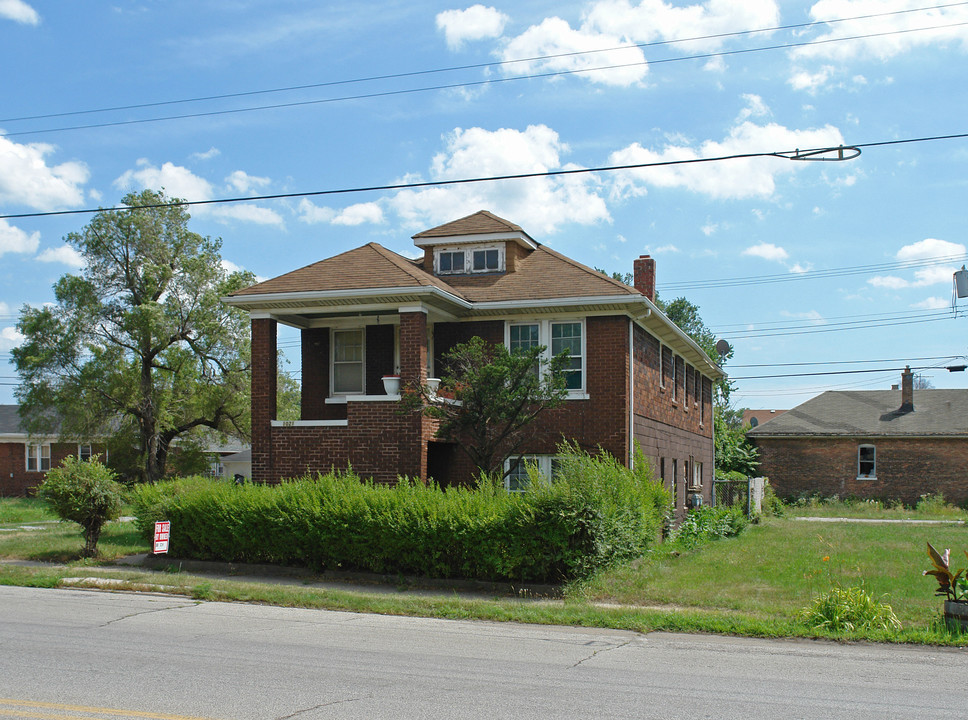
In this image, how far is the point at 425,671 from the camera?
8.28 meters

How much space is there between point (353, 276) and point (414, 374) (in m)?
2.82

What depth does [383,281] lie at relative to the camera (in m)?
18.7

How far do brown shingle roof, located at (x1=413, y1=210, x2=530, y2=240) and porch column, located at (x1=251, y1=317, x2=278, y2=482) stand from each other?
472 cm

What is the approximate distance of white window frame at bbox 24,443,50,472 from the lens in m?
46.2

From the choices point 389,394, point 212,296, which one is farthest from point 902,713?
point 212,296

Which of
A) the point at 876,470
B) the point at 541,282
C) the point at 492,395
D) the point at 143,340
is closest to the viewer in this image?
the point at 492,395

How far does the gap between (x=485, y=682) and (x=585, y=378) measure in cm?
1235

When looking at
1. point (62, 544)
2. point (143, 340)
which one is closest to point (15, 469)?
point (143, 340)

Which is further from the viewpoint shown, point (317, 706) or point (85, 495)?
point (85, 495)

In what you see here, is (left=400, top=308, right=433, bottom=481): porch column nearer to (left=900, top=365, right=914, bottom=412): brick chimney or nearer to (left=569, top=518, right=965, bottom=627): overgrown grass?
(left=569, top=518, right=965, bottom=627): overgrown grass

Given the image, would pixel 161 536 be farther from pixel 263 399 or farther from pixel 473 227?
pixel 473 227

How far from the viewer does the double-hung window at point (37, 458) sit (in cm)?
4619

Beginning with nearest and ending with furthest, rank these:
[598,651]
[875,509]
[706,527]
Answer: [598,651]
[706,527]
[875,509]

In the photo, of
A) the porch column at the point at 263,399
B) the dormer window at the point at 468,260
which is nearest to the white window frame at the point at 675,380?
the dormer window at the point at 468,260
